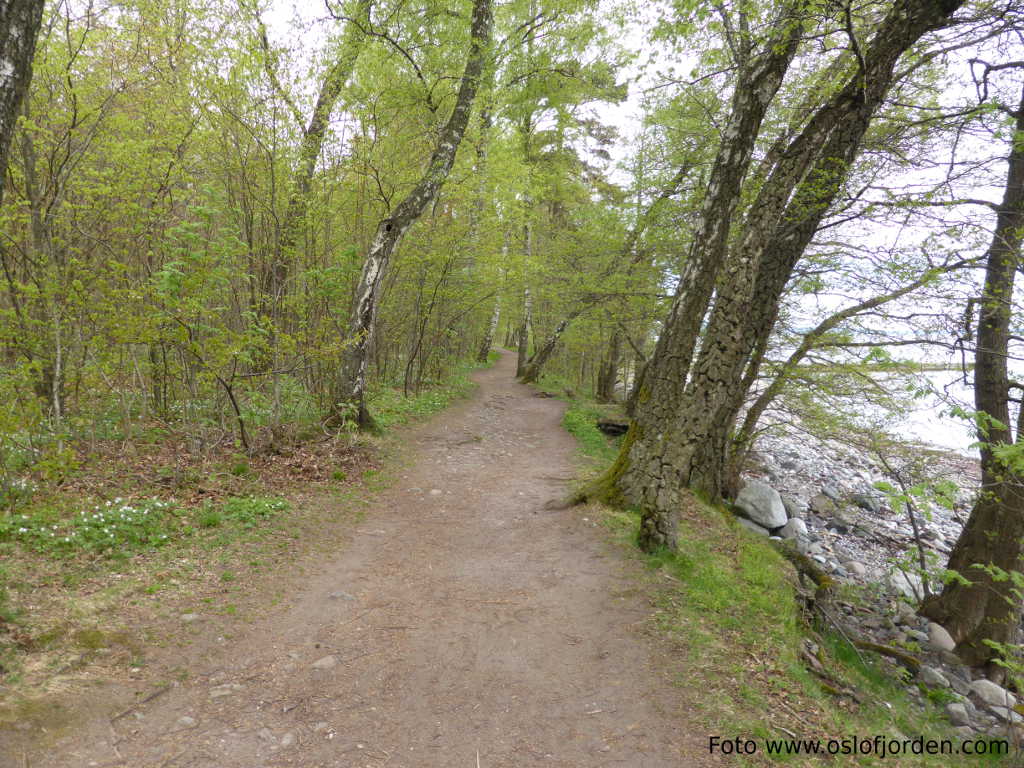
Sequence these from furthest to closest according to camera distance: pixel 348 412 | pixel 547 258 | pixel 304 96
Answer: pixel 547 258
pixel 348 412
pixel 304 96

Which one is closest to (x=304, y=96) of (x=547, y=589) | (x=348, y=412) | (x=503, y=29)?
(x=348, y=412)

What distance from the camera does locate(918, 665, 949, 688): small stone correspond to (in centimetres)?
556

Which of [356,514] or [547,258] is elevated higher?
[547,258]

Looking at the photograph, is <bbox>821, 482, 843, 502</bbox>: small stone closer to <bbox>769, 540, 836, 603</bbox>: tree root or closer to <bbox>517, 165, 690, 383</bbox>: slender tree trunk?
<bbox>769, 540, 836, 603</bbox>: tree root

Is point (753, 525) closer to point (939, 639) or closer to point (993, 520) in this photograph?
point (939, 639)

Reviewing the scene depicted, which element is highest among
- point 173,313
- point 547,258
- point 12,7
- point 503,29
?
point 503,29

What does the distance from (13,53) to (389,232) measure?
6120 mm

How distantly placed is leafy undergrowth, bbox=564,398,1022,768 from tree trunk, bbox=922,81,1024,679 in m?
2.02

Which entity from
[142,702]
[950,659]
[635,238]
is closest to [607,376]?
[635,238]

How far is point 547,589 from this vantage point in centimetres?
479

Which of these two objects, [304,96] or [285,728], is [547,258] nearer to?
[304,96]

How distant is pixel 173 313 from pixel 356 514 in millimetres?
3165

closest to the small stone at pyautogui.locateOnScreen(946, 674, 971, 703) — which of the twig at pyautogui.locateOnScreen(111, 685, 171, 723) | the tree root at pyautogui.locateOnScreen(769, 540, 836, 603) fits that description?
the tree root at pyautogui.locateOnScreen(769, 540, 836, 603)

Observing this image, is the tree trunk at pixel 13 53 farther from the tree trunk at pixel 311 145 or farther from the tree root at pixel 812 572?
the tree root at pixel 812 572
